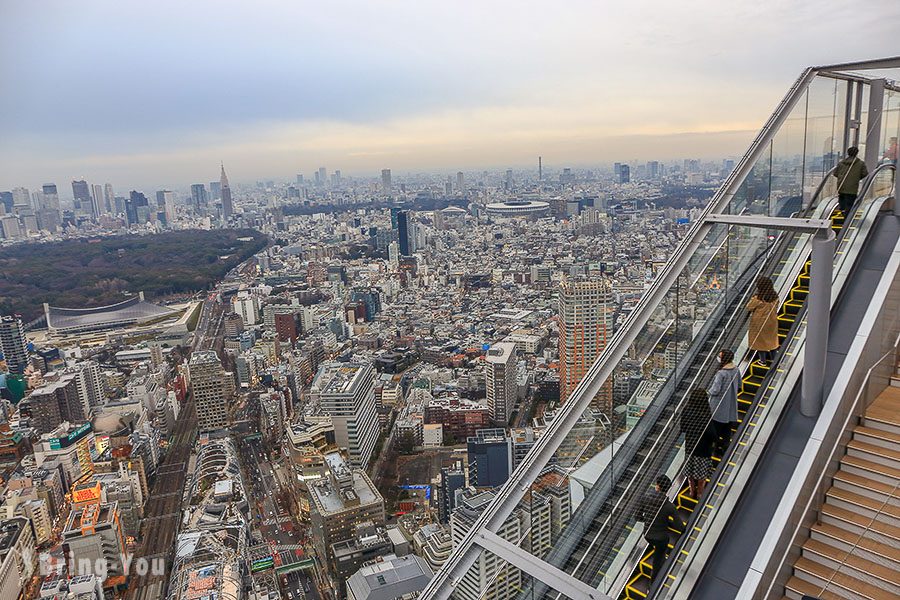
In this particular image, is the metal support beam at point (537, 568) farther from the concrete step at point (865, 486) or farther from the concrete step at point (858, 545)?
the concrete step at point (865, 486)

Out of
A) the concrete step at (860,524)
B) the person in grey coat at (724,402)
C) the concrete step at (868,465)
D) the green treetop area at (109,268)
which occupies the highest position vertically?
the person in grey coat at (724,402)

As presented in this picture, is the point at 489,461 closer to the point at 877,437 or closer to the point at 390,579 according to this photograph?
the point at 390,579

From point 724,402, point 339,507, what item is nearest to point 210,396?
point 339,507

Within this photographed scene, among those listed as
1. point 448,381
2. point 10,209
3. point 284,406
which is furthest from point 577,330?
A: point 10,209

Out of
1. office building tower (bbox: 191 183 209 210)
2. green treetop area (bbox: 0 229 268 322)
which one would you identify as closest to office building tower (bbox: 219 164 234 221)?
office building tower (bbox: 191 183 209 210)

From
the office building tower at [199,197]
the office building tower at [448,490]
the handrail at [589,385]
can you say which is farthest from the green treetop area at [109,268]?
the handrail at [589,385]
